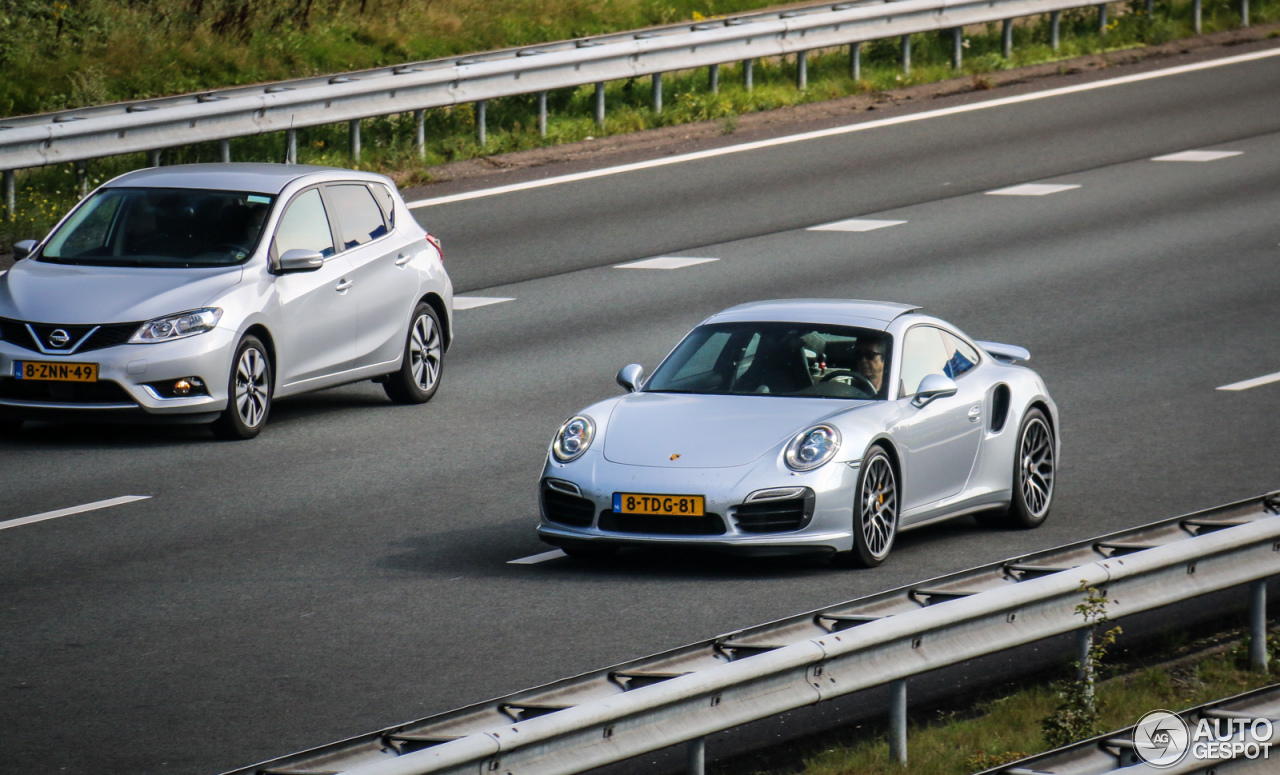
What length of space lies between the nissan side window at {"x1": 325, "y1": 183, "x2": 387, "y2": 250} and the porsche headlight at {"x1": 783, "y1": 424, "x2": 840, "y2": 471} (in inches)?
219

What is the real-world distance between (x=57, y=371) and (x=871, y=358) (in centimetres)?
533

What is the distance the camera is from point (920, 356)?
467 inches

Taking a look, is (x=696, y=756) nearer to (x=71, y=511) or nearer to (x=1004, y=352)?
(x=71, y=511)

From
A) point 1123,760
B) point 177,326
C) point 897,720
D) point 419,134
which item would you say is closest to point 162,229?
point 177,326

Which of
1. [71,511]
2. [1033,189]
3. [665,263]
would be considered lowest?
[1033,189]

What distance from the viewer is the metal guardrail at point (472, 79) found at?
20.5 metres

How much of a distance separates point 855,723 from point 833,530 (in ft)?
7.47

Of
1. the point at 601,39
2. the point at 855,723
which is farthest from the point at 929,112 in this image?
the point at 855,723

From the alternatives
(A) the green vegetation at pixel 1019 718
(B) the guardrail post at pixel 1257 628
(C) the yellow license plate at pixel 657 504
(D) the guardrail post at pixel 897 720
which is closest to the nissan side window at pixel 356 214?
(C) the yellow license plate at pixel 657 504

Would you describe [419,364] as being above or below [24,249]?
below

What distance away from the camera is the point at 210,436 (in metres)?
14.3

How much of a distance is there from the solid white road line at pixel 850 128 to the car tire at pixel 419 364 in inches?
245

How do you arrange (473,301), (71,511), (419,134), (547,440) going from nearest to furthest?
(71,511) < (547,440) < (473,301) < (419,134)

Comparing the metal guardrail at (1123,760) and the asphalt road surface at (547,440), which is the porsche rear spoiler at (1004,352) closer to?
the asphalt road surface at (547,440)
